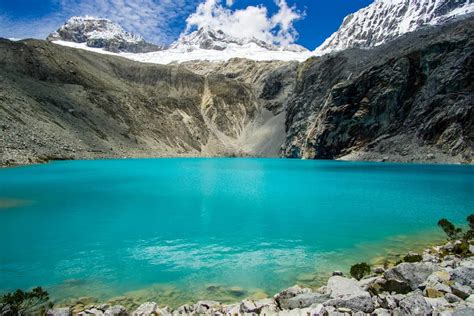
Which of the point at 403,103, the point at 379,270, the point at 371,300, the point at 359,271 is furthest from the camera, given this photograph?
the point at 403,103

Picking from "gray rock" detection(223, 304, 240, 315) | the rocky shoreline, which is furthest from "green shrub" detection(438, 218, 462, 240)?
"gray rock" detection(223, 304, 240, 315)

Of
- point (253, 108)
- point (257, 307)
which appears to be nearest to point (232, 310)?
point (257, 307)

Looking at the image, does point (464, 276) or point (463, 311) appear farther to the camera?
point (464, 276)

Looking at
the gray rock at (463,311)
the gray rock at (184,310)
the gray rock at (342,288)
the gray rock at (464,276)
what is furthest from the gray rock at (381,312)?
the gray rock at (184,310)

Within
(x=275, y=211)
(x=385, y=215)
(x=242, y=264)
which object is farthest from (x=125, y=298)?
(x=385, y=215)

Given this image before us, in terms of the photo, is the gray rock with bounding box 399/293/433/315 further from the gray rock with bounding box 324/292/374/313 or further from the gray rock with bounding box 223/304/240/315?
the gray rock with bounding box 223/304/240/315

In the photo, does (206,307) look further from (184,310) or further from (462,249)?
(462,249)
